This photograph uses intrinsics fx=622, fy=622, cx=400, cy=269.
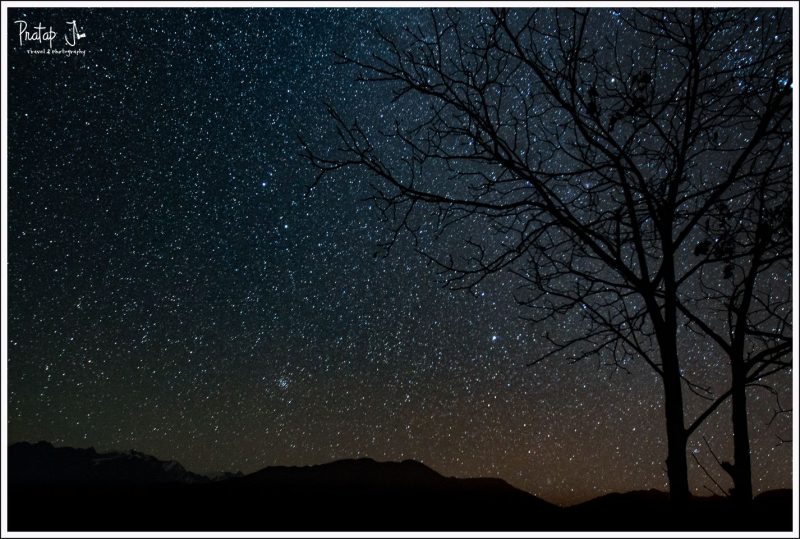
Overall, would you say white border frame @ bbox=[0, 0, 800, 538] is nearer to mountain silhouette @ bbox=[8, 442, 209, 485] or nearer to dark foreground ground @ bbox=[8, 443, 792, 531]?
dark foreground ground @ bbox=[8, 443, 792, 531]

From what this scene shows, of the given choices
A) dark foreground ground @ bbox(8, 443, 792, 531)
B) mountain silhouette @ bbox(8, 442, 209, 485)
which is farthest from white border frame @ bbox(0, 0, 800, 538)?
mountain silhouette @ bbox(8, 442, 209, 485)

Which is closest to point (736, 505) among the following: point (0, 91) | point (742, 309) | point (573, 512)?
point (573, 512)

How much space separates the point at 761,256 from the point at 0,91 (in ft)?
18.3

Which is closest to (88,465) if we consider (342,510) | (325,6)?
(342,510)

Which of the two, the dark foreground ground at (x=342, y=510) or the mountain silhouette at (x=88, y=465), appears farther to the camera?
the mountain silhouette at (x=88, y=465)

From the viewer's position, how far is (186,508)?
385 cm

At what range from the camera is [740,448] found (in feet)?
14.1

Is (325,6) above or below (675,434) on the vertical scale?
above

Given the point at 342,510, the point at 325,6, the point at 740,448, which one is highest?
the point at 325,6

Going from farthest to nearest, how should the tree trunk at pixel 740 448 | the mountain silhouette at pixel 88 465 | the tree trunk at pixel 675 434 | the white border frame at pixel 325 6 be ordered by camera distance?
1. the mountain silhouette at pixel 88 465
2. the tree trunk at pixel 740 448
3. the tree trunk at pixel 675 434
4. the white border frame at pixel 325 6

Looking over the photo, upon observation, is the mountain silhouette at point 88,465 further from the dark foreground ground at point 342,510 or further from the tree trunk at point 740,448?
the tree trunk at point 740,448

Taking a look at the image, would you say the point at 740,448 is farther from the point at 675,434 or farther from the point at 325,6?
the point at 325,6

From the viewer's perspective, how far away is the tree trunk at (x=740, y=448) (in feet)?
14.0

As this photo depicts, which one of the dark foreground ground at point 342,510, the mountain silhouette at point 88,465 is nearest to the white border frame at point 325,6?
the dark foreground ground at point 342,510
